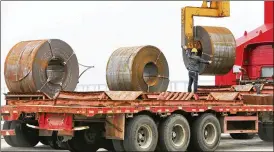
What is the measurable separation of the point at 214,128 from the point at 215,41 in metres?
3.21

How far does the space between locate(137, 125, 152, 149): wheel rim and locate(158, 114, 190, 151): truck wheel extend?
354 millimetres

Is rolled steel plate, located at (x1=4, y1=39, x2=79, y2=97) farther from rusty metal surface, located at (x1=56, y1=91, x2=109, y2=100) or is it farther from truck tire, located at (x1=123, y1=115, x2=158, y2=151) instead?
truck tire, located at (x1=123, y1=115, x2=158, y2=151)

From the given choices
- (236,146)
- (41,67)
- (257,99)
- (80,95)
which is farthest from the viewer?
(257,99)

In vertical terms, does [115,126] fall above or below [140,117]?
below

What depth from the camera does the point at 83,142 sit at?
10922 millimetres

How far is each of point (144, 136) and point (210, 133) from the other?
6.72ft

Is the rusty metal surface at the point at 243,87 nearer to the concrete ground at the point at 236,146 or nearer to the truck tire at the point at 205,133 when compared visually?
the concrete ground at the point at 236,146

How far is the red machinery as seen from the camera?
13797 millimetres

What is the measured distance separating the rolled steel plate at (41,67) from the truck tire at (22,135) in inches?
31.8

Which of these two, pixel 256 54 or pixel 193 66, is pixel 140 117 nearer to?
pixel 193 66

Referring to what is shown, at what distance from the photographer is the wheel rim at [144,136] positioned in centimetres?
991

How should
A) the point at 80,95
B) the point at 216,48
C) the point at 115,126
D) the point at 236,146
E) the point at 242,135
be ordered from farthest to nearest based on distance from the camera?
1. the point at 242,135
2. the point at 216,48
3. the point at 236,146
4. the point at 80,95
5. the point at 115,126

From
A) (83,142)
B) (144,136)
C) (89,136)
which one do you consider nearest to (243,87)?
(144,136)

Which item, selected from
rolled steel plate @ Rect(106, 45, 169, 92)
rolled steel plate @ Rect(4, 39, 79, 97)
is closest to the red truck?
rolled steel plate @ Rect(4, 39, 79, 97)
